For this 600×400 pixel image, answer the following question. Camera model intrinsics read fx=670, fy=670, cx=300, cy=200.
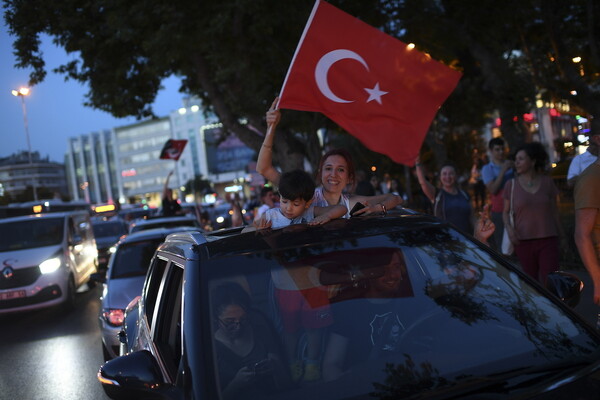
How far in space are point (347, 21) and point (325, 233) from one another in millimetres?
3336

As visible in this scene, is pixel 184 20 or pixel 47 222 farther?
pixel 184 20

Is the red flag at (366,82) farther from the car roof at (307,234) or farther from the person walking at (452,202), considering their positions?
the car roof at (307,234)

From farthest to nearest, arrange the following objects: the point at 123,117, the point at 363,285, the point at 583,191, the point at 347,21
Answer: the point at 123,117
the point at 347,21
the point at 583,191
the point at 363,285

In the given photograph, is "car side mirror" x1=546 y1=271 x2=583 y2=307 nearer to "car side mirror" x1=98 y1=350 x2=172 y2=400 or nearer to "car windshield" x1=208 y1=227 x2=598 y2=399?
"car windshield" x1=208 y1=227 x2=598 y2=399

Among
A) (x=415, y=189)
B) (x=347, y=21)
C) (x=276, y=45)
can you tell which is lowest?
(x=415, y=189)

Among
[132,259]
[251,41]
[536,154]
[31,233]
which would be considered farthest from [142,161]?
[536,154]

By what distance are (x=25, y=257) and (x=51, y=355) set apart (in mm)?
3902

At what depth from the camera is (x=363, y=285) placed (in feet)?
9.64

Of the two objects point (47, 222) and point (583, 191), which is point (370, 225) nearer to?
point (583, 191)

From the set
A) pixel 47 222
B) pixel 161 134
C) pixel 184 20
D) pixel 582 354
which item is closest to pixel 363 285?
pixel 582 354

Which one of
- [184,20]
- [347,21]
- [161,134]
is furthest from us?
[161,134]

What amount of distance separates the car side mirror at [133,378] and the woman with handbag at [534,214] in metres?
4.05

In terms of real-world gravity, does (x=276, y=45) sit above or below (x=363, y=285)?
above

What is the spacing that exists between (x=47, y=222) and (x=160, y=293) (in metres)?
10.7
